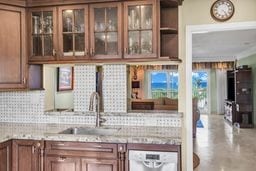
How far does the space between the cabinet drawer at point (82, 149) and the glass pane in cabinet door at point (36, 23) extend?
1.24 meters

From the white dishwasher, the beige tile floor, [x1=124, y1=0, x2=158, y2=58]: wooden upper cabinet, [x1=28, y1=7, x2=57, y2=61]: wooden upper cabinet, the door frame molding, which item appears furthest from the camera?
the beige tile floor

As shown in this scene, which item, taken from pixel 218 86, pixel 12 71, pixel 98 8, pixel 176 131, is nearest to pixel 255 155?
pixel 176 131

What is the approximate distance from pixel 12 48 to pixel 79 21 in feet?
2.51

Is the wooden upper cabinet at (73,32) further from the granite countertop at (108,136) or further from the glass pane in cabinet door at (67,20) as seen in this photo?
the granite countertop at (108,136)

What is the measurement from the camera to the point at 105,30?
113 inches

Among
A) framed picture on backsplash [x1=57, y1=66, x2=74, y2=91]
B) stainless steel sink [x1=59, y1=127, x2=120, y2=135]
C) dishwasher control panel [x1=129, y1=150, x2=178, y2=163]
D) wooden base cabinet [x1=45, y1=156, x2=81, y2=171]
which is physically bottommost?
wooden base cabinet [x1=45, y1=156, x2=81, y2=171]

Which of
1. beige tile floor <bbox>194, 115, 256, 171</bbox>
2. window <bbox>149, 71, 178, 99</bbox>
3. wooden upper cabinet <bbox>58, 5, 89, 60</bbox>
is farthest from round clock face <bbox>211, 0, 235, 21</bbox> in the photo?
window <bbox>149, 71, 178, 99</bbox>

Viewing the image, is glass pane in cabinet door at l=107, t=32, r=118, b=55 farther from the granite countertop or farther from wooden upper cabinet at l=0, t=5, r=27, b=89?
wooden upper cabinet at l=0, t=5, r=27, b=89

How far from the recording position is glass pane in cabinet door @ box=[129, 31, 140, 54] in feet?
9.20

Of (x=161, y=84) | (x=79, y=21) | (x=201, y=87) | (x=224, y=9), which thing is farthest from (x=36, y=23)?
(x=201, y=87)

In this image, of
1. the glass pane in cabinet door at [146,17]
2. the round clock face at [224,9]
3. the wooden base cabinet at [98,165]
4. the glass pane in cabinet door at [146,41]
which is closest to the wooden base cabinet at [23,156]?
the wooden base cabinet at [98,165]

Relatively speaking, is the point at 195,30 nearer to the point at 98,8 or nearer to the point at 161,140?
the point at 98,8

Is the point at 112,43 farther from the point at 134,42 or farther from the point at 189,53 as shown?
the point at 189,53

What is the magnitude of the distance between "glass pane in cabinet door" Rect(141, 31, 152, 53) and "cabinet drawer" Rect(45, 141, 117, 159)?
100cm
